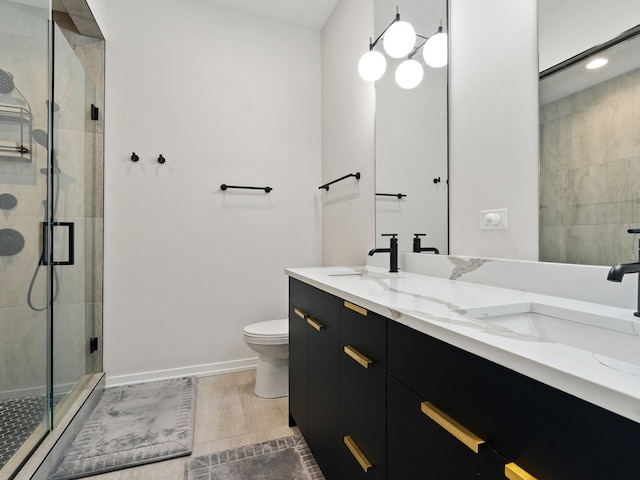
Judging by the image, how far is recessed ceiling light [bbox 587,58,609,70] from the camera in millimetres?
933

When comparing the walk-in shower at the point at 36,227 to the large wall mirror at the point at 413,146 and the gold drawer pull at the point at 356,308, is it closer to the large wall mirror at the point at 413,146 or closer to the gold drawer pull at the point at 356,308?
the gold drawer pull at the point at 356,308

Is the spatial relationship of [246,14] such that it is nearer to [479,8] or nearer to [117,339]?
[479,8]

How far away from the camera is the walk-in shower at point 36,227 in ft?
4.87

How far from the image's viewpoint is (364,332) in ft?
3.26

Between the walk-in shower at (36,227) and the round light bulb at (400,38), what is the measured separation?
1648 millimetres

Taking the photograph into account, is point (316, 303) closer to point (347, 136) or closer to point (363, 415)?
→ point (363, 415)

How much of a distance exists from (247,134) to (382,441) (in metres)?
2.28

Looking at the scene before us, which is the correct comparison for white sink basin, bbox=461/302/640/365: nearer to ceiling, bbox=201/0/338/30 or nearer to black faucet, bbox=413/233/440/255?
black faucet, bbox=413/233/440/255

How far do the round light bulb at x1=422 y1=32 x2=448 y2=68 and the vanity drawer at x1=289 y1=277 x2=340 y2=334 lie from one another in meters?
1.17

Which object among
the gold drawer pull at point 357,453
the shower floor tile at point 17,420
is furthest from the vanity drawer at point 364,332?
the shower floor tile at point 17,420

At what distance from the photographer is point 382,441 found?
0.89 m

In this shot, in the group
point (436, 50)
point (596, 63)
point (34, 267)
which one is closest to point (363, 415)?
point (596, 63)

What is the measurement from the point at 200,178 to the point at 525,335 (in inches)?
91.3

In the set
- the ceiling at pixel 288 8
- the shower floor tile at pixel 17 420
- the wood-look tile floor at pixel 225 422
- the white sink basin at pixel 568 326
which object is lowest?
the wood-look tile floor at pixel 225 422
